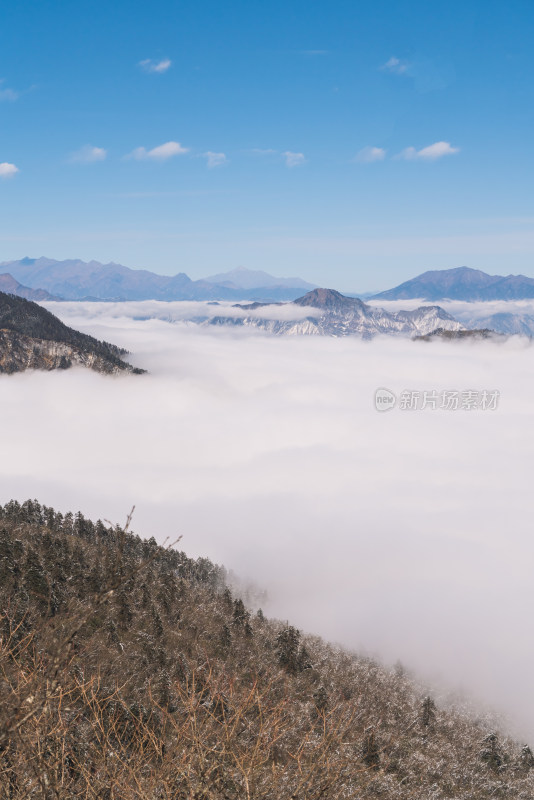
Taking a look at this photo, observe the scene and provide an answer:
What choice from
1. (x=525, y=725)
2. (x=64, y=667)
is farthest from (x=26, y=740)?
(x=525, y=725)

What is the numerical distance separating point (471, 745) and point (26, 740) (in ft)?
426

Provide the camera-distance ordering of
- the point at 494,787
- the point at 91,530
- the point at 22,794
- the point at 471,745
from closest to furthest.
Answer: the point at 22,794 < the point at 494,787 < the point at 471,745 < the point at 91,530

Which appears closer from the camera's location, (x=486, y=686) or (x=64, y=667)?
(x=64, y=667)

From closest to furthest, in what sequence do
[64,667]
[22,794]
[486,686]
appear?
[64,667]
[22,794]
[486,686]

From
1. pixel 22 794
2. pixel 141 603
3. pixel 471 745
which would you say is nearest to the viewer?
pixel 22 794

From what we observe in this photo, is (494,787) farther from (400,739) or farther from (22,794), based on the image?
(22,794)

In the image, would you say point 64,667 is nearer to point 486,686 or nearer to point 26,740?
point 26,740

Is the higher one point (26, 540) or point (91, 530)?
point (26, 540)

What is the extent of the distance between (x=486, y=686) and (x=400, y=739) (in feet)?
344

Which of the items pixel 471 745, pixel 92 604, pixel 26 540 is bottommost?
pixel 471 745

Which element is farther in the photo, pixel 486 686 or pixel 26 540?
pixel 486 686

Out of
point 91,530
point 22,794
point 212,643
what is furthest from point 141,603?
point 22,794

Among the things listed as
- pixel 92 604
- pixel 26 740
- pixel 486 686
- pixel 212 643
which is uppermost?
pixel 92 604

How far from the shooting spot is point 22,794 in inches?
579
